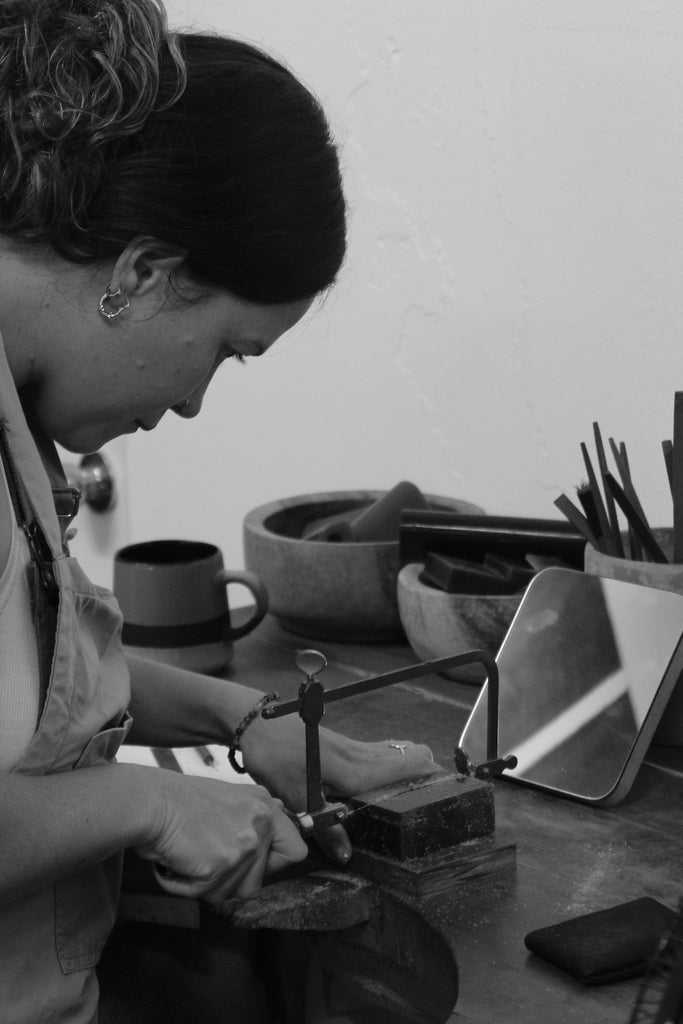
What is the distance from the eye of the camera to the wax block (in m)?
0.97

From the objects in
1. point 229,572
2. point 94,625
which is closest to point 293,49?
point 229,572

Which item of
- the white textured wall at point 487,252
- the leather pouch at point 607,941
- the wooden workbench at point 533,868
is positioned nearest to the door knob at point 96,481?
the white textured wall at point 487,252

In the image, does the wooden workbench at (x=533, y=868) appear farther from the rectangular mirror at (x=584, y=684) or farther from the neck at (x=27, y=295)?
the neck at (x=27, y=295)

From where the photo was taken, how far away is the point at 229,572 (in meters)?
1.45

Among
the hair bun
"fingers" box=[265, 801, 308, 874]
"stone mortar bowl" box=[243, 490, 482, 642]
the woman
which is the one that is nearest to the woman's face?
the woman

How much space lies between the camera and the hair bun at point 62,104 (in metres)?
0.86

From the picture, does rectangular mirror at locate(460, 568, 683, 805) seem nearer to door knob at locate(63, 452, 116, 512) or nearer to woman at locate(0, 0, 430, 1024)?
woman at locate(0, 0, 430, 1024)

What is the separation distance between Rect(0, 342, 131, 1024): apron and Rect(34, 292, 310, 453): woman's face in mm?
97

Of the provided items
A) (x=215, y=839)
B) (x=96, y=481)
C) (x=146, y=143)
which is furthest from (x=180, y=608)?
(x=96, y=481)

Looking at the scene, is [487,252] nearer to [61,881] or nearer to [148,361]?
[148,361]

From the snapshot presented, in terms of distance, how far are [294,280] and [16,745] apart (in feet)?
1.35

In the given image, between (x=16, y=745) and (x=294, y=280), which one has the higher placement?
(x=294, y=280)

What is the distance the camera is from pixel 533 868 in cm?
97

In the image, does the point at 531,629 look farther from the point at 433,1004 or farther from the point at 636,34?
the point at 636,34
